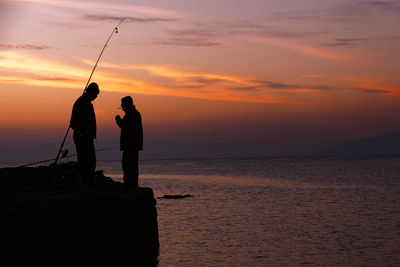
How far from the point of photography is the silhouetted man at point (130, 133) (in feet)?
38.0

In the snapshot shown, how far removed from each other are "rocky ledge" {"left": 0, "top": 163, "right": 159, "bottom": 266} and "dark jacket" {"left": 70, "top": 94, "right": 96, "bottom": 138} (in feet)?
3.89

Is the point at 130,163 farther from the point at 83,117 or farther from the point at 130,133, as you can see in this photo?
the point at 83,117

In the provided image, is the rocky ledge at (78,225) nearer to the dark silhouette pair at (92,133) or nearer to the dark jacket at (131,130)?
the dark silhouette pair at (92,133)

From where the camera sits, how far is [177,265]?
13.2 metres

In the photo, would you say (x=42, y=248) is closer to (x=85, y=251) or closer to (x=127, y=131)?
(x=85, y=251)

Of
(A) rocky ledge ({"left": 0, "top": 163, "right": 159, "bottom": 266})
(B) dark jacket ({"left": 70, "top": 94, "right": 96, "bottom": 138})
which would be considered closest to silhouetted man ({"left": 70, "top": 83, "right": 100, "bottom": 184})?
(B) dark jacket ({"left": 70, "top": 94, "right": 96, "bottom": 138})

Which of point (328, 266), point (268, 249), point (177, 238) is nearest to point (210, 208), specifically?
point (177, 238)

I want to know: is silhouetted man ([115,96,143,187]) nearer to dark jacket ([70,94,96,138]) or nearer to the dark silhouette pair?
the dark silhouette pair

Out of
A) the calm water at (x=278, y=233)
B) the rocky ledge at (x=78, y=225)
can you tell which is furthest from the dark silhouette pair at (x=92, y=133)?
the calm water at (x=278, y=233)

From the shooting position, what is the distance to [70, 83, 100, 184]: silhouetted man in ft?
35.6

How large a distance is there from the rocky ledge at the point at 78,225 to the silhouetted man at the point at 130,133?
651mm

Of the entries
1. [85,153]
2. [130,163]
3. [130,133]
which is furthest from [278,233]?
[85,153]

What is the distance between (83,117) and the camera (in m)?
10.9

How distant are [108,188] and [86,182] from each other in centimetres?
52
